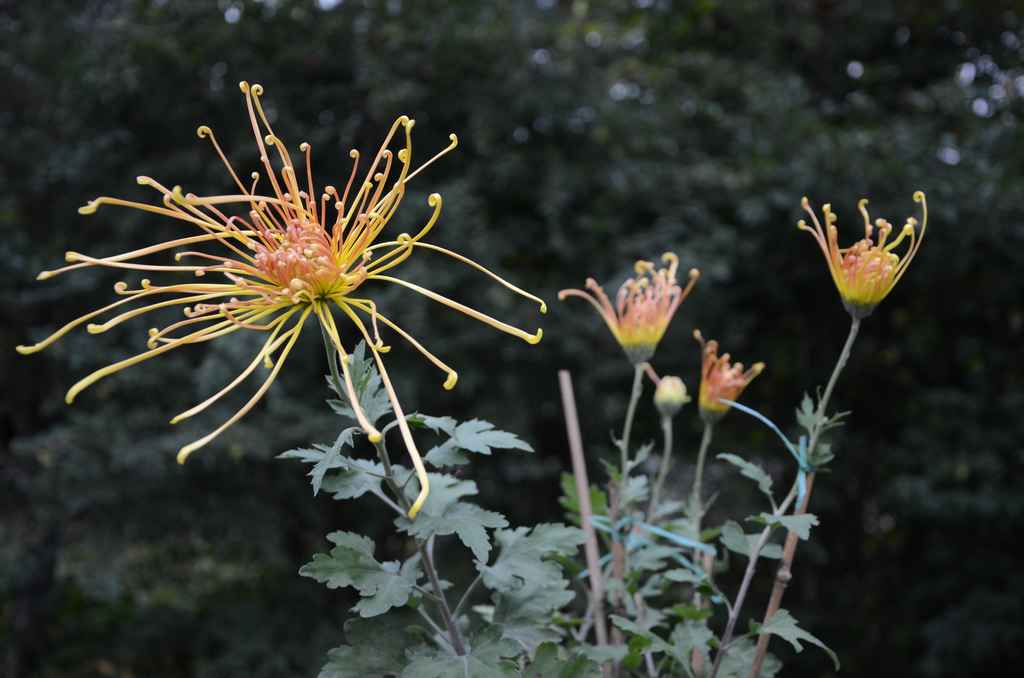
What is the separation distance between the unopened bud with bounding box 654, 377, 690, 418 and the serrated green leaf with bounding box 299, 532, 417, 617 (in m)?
0.35

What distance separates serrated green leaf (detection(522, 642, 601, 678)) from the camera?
641 mm

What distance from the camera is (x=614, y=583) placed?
81cm

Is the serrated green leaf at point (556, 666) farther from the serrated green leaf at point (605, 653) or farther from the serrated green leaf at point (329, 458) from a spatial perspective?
the serrated green leaf at point (329, 458)

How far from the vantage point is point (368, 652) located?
0.67 m

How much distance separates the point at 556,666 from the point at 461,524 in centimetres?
13

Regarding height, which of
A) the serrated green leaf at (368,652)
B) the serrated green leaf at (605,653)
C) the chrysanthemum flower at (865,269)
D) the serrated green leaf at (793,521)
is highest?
the chrysanthemum flower at (865,269)

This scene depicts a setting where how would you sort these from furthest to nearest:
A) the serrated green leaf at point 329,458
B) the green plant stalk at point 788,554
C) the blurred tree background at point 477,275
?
the blurred tree background at point 477,275
the green plant stalk at point 788,554
the serrated green leaf at point 329,458

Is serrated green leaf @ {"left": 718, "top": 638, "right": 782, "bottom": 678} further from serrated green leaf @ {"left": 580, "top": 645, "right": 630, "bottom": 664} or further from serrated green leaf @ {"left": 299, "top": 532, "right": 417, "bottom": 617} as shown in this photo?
serrated green leaf @ {"left": 299, "top": 532, "right": 417, "bottom": 617}

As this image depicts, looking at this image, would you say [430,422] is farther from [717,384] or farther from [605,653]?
[717,384]

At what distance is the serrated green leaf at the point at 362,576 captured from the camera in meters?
0.64

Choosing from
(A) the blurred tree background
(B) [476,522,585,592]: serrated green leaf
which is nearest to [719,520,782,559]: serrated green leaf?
(B) [476,522,585,592]: serrated green leaf

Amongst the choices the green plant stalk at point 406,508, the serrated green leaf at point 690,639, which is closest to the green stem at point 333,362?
the green plant stalk at point 406,508

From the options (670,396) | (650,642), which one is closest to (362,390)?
(650,642)

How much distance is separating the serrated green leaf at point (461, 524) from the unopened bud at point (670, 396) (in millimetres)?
323
